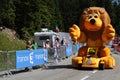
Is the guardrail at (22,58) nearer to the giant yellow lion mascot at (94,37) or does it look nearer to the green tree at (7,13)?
the giant yellow lion mascot at (94,37)

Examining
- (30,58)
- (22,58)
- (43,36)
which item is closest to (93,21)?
(30,58)

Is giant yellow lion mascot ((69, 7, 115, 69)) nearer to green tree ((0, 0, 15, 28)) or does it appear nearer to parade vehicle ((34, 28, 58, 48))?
parade vehicle ((34, 28, 58, 48))

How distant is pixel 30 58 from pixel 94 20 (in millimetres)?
4466

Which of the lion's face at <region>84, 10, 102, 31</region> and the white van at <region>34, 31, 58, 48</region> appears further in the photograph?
the white van at <region>34, 31, 58, 48</region>

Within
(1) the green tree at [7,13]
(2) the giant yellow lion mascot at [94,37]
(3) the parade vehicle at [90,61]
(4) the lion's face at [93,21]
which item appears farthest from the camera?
(1) the green tree at [7,13]

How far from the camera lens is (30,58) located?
76.3 feet

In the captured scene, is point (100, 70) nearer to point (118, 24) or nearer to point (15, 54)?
point (15, 54)

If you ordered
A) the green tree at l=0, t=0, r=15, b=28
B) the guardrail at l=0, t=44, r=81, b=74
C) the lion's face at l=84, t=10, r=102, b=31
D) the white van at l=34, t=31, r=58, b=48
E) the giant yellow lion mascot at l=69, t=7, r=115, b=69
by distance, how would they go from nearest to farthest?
the guardrail at l=0, t=44, r=81, b=74
the giant yellow lion mascot at l=69, t=7, r=115, b=69
the lion's face at l=84, t=10, r=102, b=31
the white van at l=34, t=31, r=58, b=48
the green tree at l=0, t=0, r=15, b=28

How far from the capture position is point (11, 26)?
82.1 m

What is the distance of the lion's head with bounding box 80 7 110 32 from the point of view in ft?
81.4

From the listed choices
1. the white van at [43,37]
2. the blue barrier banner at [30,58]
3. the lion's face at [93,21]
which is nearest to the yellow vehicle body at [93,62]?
the lion's face at [93,21]

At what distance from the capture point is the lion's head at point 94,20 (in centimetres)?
2480

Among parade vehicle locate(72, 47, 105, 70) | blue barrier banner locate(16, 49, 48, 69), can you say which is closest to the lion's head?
parade vehicle locate(72, 47, 105, 70)

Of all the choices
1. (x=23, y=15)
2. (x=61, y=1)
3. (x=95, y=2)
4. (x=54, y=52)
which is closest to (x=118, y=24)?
(x=95, y=2)
